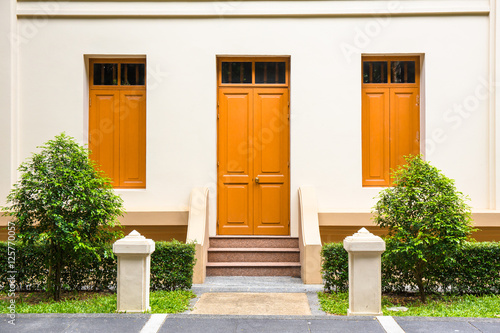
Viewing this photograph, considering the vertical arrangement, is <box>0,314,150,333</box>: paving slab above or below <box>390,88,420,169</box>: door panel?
below

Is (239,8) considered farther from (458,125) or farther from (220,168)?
(458,125)

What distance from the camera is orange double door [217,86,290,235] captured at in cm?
1057

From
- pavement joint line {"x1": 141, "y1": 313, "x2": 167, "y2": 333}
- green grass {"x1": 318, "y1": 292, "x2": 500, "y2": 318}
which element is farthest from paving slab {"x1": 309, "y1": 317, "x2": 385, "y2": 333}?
pavement joint line {"x1": 141, "y1": 313, "x2": 167, "y2": 333}

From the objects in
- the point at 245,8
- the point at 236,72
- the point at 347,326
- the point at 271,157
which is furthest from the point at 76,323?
the point at 245,8

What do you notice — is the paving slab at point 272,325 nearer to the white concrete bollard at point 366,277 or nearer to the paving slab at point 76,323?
the white concrete bollard at point 366,277

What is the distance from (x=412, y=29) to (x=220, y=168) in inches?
202

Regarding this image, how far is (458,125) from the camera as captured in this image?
10.3m

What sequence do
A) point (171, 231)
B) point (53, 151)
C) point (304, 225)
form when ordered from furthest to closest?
point (171, 231)
point (304, 225)
point (53, 151)

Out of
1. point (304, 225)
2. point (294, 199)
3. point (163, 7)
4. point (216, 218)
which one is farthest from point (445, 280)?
point (163, 7)

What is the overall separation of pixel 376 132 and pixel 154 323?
6660 mm

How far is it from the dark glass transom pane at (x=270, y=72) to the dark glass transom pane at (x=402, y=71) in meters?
2.46

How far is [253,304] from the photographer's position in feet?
25.2

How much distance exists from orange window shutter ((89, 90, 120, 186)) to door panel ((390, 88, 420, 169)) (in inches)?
242

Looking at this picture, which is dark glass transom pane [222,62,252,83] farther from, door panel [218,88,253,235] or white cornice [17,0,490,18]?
white cornice [17,0,490,18]
